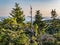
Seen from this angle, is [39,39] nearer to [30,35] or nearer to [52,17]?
[30,35]

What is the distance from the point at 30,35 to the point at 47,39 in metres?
1.85

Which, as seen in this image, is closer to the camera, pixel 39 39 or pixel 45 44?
pixel 39 39

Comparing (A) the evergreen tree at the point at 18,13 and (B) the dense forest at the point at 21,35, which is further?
(A) the evergreen tree at the point at 18,13

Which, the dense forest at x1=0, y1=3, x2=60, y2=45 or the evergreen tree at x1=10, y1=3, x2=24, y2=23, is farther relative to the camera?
the evergreen tree at x1=10, y1=3, x2=24, y2=23

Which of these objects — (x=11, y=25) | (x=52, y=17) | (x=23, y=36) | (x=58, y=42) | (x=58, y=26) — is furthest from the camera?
(x=52, y=17)

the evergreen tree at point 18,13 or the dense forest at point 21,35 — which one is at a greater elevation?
the evergreen tree at point 18,13

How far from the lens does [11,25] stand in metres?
17.3

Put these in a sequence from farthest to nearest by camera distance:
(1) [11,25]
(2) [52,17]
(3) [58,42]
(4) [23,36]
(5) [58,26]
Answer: (2) [52,17]
(5) [58,26]
(3) [58,42]
(1) [11,25]
(4) [23,36]

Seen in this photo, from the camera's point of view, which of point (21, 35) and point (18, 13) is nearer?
point (21, 35)

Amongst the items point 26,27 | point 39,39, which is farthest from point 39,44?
point 26,27

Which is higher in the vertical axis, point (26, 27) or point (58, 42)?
point (26, 27)

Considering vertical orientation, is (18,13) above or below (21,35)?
above

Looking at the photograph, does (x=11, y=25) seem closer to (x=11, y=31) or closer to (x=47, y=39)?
(x=11, y=31)

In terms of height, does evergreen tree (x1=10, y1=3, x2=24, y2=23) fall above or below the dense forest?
above
